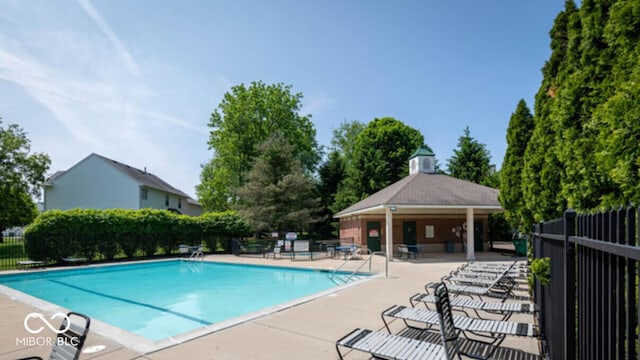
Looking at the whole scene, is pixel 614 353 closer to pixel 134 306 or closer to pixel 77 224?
pixel 134 306

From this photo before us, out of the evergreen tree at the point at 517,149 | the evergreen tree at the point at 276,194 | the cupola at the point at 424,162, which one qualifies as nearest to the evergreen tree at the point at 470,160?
the cupola at the point at 424,162

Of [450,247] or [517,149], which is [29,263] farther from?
[450,247]

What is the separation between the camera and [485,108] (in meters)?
20.8

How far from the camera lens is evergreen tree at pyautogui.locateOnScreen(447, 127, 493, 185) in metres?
35.1

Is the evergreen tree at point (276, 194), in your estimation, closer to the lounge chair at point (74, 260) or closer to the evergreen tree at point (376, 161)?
the evergreen tree at point (376, 161)

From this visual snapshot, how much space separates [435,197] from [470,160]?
18.6 metres

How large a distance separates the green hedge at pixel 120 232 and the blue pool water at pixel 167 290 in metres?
2.52

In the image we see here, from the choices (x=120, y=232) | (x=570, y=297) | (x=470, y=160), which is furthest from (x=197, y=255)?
(x=470, y=160)

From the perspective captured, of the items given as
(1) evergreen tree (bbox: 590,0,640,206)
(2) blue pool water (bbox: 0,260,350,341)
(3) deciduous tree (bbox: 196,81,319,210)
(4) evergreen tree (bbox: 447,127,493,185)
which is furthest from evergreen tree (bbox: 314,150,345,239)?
(1) evergreen tree (bbox: 590,0,640,206)

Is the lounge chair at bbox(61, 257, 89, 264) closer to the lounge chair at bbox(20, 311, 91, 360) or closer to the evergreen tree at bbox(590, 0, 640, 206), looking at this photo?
the lounge chair at bbox(20, 311, 91, 360)

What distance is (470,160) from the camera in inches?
1404

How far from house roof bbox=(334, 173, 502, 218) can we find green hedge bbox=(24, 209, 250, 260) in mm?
9509

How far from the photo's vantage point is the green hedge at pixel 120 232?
58.7 feet

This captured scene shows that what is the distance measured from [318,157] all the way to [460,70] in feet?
90.7
